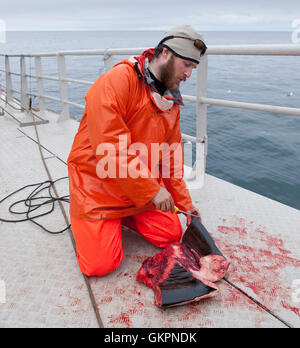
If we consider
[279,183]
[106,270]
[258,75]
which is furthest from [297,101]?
[106,270]

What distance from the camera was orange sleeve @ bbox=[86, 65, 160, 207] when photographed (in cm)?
153

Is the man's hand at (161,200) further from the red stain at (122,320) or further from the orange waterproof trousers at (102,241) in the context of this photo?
the red stain at (122,320)

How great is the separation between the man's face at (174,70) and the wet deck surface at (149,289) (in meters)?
1.03

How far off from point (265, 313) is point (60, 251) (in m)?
1.22

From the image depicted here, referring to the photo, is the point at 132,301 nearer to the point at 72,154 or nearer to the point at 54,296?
Result: the point at 54,296

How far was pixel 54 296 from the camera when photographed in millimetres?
1604

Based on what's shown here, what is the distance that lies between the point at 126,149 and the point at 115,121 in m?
0.15

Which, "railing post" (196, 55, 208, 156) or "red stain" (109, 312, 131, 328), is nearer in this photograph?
"red stain" (109, 312, 131, 328)

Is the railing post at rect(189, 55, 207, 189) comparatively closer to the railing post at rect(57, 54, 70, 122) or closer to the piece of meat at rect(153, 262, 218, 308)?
the piece of meat at rect(153, 262, 218, 308)

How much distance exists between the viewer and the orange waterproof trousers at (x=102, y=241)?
1.73 meters

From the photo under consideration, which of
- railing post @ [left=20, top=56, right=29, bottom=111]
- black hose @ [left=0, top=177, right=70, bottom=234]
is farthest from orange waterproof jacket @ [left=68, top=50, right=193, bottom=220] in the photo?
railing post @ [left=20, top=56, right=29, bottom=111]

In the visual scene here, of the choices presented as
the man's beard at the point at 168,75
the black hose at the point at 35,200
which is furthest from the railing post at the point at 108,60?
the man's beard at the point at 168,75

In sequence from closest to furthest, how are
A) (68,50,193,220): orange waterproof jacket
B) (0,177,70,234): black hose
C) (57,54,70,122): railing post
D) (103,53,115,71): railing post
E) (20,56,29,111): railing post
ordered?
(68,50,193,220): orange waterproof jacket
(0,177,70,234): black hose
(103,53,115,71): railing post
(57,54,70,122): railing post
(20,56,29,111): railing post
